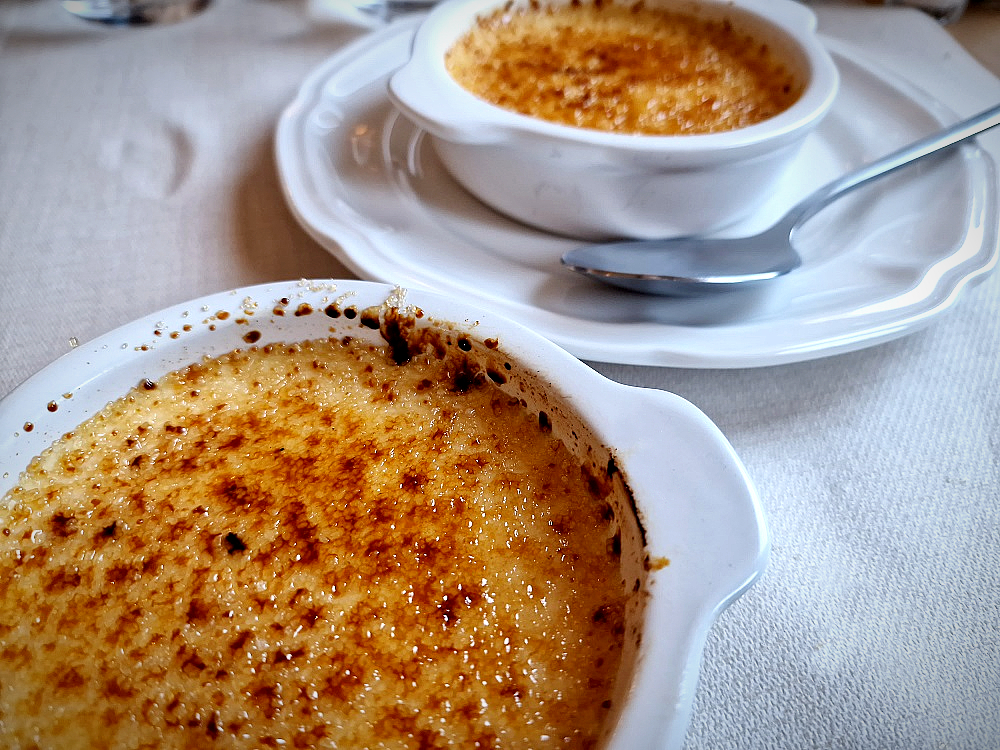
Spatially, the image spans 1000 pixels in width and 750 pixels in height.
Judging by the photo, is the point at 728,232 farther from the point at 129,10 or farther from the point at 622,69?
the point at 129,10

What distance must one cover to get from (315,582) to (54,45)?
133cm

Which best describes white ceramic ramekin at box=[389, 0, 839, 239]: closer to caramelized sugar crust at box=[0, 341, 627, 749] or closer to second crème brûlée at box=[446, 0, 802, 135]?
second crème brûlée at box=[446, 0, 802, 135]

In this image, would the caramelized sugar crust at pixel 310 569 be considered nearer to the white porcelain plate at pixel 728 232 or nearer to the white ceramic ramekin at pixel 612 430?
the white ceramic ramekin at pixel 612 430

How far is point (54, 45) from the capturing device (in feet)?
4.27

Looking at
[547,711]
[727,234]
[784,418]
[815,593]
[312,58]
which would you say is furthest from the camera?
[312,58]

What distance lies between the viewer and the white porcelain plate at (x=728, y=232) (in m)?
0.68

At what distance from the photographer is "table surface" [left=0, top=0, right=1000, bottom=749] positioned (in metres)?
0.51

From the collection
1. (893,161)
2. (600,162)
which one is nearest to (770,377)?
(600,162)

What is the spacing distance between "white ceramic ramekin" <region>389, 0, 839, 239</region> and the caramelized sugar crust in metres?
0.31

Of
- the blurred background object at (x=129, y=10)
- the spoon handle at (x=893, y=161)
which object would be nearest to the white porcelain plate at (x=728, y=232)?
the spoon handle at (x=893, y=161)

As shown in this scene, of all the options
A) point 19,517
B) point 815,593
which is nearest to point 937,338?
point 815,593

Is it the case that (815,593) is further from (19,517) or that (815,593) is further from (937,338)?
(19,517)

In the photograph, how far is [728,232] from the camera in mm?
870

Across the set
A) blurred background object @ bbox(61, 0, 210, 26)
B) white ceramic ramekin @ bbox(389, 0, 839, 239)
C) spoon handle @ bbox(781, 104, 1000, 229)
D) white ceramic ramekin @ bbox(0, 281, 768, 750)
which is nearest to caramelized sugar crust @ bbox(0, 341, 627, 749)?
white ceramic ramekin @ bbox(0, 281, 768, 750)
